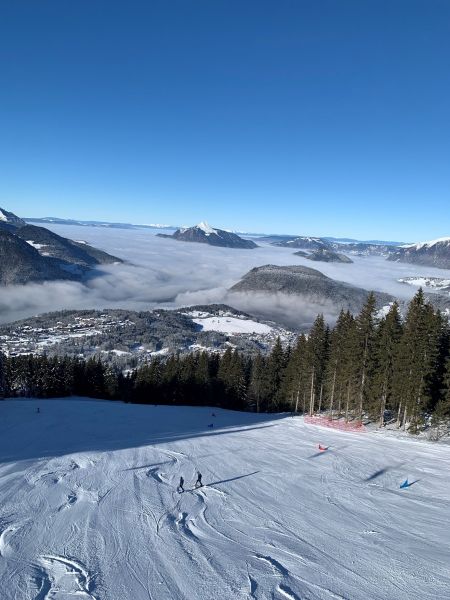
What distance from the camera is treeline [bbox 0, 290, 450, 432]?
3217cm

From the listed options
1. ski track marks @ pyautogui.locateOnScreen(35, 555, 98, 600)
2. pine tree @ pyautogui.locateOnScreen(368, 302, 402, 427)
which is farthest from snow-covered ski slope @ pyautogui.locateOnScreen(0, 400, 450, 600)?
pine tree @ pyautogui.locateOnScreen(368, 302, 402, 427)

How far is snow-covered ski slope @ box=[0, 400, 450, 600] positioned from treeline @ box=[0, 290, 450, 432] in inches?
303

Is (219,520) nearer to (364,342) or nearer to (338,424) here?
(338,424)

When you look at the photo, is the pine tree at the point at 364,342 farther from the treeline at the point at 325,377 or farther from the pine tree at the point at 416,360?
the pine tree at the point at 416,360

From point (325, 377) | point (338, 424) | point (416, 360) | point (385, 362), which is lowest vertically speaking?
point (338, 424)

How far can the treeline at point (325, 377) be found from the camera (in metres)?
32.2

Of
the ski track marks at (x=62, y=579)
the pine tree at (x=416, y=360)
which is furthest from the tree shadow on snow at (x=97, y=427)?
the pine tree at (x=416, y=360)

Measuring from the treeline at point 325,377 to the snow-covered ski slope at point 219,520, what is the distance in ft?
25.3

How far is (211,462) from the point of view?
21328 mm

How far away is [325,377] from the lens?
44031mm

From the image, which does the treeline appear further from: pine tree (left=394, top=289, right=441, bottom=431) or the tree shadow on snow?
the tree shadow on snow

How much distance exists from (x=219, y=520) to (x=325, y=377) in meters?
32.3

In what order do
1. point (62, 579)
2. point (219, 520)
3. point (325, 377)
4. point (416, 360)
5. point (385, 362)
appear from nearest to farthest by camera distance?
point (62, 579) → point (219, 520) → point (416, 360) → point (385, 362) → point (325, 377)

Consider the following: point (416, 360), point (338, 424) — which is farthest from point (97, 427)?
point (416, 360)
